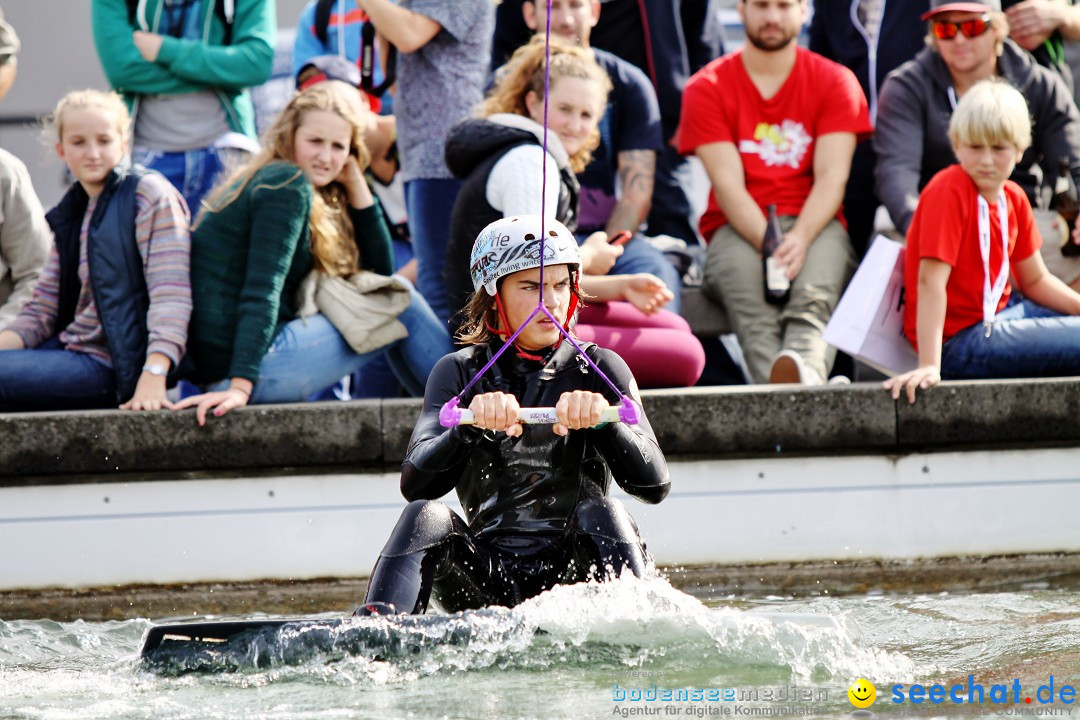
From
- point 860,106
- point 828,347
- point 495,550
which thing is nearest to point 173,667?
point 495,550

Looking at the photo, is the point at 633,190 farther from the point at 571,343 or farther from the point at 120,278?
the point at 571,343

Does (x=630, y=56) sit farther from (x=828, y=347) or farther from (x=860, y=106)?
(x=828, y=347)

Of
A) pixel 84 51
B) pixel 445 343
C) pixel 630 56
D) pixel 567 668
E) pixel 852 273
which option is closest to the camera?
pixel 567 668

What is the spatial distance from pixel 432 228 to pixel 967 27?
2612 millimetres

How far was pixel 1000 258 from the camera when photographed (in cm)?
648

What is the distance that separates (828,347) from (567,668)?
3007mm

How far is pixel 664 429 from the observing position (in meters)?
6.15

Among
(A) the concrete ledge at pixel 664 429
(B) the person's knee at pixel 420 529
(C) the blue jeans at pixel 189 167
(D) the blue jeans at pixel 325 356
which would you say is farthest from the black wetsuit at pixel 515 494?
(C) the blue jeans at pixel 189 167

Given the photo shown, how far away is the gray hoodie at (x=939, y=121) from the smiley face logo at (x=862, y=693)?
140 inches

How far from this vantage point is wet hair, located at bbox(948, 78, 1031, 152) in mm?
6363

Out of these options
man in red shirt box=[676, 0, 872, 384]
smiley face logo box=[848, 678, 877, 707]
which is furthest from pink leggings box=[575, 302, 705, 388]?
smiley face logo box=[848, 678, 877, 707]

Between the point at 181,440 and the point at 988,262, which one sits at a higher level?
the point at 988,262

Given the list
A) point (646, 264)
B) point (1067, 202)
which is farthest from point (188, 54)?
point (1067, 202)

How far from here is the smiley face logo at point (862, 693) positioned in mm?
3893
